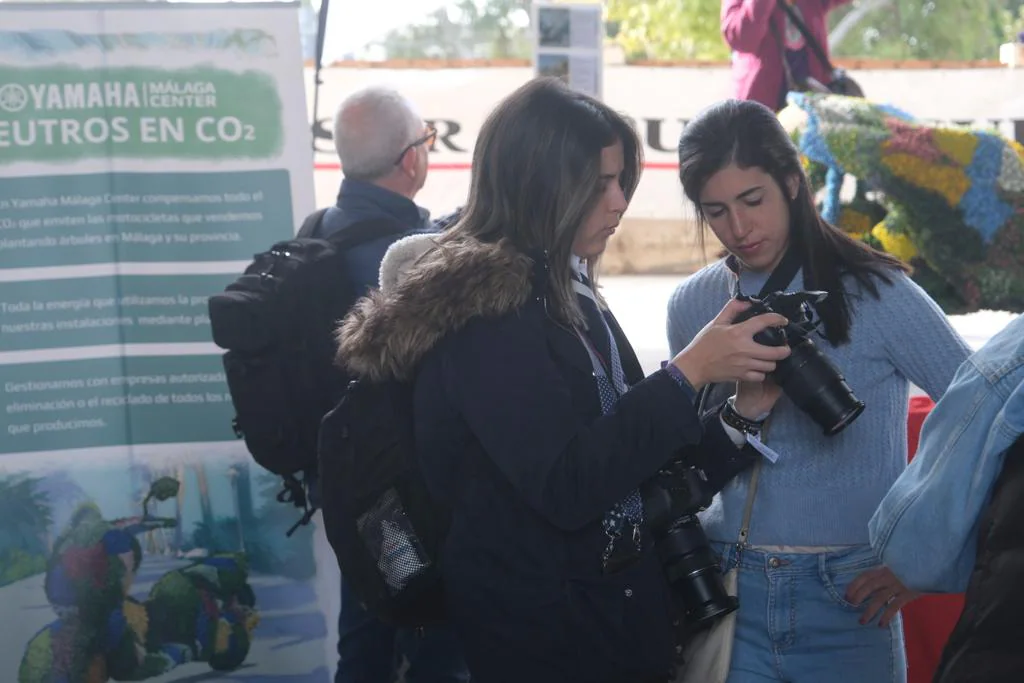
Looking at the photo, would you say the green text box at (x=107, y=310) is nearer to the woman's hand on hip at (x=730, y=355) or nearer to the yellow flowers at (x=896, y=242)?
the woman's hand on hip at (x=730, y=355)

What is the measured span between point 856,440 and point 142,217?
2346 mm

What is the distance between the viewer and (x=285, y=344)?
329 cm

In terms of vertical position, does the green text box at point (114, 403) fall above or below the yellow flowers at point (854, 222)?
below

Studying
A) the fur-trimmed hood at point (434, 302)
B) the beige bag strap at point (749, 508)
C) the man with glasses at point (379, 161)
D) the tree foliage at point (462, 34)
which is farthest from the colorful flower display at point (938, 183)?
the tree foliage at point (462, 34)

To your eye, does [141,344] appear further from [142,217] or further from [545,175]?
[545,175]

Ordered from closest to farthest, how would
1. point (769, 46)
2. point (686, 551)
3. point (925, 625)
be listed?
point (686, 551), point (925, 625), point (769, 46)

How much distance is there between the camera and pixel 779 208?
2391 millimetres

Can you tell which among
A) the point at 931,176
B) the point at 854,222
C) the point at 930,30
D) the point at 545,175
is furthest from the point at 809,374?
the point at 930,30

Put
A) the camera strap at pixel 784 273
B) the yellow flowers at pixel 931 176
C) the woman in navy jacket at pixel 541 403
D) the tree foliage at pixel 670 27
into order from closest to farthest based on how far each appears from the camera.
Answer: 1. the woman in navy jacket at pixel 541 403
2. the camera strap at pixel 784 273
3. the yellow flowers at pixel 931 176
4. the tree foliage at pixel 670 27

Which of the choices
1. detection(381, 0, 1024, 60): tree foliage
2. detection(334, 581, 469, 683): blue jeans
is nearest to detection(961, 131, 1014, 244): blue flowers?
detection(334, 581, 469, 683): blue jeans

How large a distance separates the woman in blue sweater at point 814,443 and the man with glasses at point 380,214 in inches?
48.8

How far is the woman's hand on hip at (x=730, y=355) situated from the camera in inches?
78.3

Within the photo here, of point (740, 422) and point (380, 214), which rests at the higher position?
point (380, 214)

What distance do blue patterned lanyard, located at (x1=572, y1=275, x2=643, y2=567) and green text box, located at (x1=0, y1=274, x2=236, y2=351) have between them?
79.0 inches
